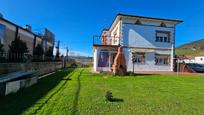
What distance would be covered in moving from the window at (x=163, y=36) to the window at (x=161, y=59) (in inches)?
80.8

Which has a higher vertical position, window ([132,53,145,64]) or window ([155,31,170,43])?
window ([155,31,170,43])

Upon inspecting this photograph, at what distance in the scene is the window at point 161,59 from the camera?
82.9ft

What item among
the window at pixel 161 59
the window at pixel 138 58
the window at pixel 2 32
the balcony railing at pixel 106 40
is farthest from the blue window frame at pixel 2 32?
→ the window at pixel 161 59

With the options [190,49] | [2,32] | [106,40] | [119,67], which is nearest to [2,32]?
[2,32]

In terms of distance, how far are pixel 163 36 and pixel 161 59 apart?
3.12 meters

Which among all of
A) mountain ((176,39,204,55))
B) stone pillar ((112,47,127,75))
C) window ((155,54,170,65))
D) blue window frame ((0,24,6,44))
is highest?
mountain ((176,39,204,55))

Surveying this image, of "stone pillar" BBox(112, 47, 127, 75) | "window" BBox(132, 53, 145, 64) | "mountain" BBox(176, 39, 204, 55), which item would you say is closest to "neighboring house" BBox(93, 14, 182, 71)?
"window" BBox(132, 53, 145, 64)

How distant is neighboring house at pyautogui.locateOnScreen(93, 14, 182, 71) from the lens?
24056 mm

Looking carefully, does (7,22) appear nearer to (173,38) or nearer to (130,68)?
(130,68)

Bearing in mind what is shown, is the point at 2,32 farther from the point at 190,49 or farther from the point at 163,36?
the point at 190,49

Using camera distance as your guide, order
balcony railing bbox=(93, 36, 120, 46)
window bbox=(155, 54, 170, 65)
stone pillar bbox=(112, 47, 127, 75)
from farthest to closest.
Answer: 1. window bbox=(155, 54, 170, 65)
2. balcony railing bbox=(93, 36, 120, 46)
3. stone pillar bbox=(112, 47, 127, 75)

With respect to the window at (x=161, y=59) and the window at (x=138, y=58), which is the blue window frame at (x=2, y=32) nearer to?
the window at (x=138, y=58)

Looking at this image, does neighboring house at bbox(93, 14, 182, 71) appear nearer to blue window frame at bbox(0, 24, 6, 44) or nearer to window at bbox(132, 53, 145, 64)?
window at bbox(132, 53, 145, 64)

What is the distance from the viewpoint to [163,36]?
25.4m
